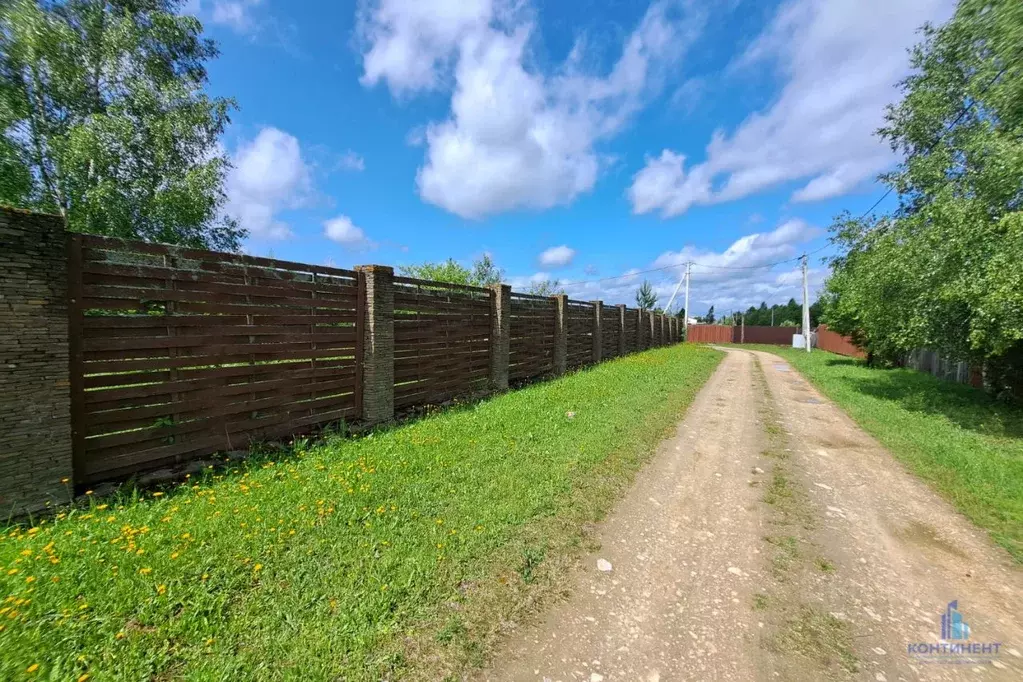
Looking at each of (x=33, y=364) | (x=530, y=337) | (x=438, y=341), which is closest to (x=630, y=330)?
(x=530, y=337)

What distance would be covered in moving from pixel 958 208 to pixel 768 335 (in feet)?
158

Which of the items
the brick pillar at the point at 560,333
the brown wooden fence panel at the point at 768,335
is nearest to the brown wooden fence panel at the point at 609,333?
the brick pillar at the point at 560,333

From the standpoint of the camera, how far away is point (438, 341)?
7.62m

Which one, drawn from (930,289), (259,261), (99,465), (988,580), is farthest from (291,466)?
(930,289)

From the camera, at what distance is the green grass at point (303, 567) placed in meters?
2.02

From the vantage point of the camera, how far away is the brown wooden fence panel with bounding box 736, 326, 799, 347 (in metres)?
47.9

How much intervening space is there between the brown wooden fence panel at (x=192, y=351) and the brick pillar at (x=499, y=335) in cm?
402

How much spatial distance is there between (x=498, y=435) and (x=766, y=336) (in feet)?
173

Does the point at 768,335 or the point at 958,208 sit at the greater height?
the point at 958,208

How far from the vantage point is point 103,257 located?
3.66 meters

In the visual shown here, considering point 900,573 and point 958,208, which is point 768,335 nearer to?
point 958,208

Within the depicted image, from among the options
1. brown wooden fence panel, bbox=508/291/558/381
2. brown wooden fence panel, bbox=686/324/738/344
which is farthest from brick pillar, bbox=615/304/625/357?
brown wooden fence panel, bbox=686/324/738/344

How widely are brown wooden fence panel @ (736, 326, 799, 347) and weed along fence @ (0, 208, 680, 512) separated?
51.0 m

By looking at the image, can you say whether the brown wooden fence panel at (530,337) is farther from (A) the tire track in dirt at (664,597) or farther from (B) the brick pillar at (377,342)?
(A) the tire track in dirt at (664,597)
